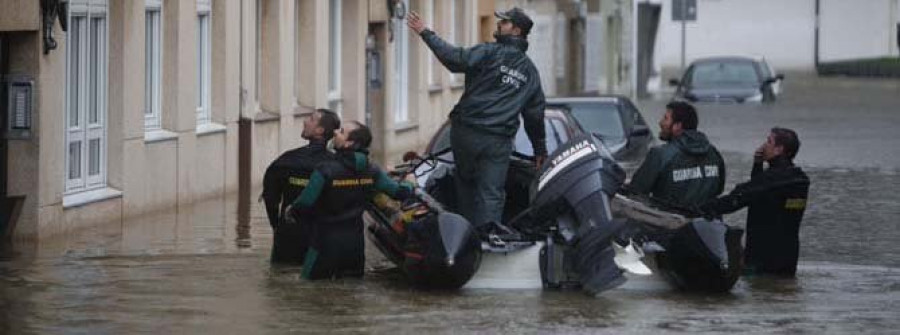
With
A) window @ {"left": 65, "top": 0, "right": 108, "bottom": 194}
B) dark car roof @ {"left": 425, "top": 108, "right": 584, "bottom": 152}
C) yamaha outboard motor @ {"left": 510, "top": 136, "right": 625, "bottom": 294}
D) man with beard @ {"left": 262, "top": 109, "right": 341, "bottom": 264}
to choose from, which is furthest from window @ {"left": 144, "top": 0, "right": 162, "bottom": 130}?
yamaha outboard motor @ {"left": 510, "top": 136, "right": 625, "bottom": 294}

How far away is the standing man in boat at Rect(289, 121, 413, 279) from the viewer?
14898 millimetres

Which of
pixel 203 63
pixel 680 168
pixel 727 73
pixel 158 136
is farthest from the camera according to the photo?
pixel 727 73

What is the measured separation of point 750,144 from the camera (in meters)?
35.6

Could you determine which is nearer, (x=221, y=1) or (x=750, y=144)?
(x=221, y=1)

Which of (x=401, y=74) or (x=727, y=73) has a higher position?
(x=401, y=74)

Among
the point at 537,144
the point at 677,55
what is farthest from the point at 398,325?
the point at 677,55

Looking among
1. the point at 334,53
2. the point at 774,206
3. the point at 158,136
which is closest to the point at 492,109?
the point at 774,206

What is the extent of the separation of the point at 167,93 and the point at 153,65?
1.10 feet

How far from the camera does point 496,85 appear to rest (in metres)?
15.8

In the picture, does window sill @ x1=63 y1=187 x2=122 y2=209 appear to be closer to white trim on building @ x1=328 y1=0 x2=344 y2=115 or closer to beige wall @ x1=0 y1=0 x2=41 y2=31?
beige wall @ x1=0 y1=0 x2=41 y2=31

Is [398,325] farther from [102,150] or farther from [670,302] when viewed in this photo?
[102,150]

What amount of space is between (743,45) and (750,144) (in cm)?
4676

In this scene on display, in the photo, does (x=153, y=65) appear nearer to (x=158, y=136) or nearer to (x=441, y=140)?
(x=158, y=136)

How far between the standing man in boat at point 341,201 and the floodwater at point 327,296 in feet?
0.55
